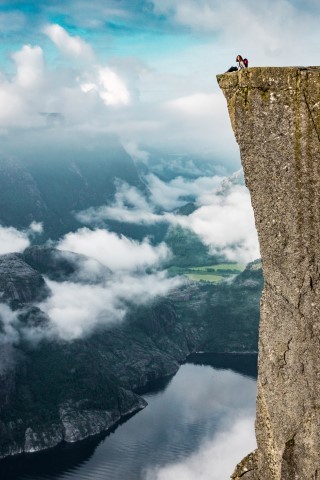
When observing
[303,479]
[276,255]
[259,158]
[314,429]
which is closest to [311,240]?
[276,255]

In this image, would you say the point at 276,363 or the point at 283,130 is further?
the point at 276,363

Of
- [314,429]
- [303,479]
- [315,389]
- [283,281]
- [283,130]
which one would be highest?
[283,130]

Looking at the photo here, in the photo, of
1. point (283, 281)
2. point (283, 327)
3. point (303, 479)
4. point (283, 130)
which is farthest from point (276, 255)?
point (303, 479)

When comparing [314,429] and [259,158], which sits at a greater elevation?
[259,158]

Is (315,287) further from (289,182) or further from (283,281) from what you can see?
(289,182)

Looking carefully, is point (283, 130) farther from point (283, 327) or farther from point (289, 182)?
point (283, 327)

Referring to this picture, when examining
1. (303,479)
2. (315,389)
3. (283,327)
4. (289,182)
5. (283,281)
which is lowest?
(303,479)
